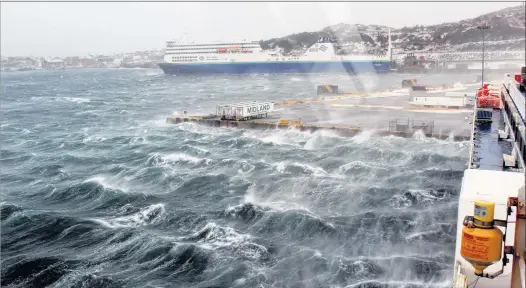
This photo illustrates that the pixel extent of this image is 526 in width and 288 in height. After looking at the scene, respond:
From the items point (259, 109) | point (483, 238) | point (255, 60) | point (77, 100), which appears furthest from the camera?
point (255, 60)

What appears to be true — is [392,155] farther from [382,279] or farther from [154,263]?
[154,263]

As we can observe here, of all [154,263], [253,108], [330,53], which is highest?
[330,53]

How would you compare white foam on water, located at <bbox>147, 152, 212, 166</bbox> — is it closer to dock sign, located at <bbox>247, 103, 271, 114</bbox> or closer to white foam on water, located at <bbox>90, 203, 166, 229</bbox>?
white foam on water, located at <bbox>90, 203, 166, 229</bbox>

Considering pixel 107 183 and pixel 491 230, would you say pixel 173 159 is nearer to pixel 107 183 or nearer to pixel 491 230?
pixel 107 183

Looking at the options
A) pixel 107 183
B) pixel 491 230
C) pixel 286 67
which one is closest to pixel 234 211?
pixel 107 183

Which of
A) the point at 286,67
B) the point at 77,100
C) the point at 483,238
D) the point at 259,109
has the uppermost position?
the point at 286,67

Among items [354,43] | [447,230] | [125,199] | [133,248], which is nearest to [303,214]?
[447,230]

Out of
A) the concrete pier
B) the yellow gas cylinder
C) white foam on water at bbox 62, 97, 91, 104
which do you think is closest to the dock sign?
the concrete pier

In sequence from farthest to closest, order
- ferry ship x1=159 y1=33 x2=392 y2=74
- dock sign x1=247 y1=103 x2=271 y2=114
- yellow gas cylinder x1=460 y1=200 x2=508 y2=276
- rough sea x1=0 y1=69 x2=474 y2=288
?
ferry ship x1=159 y1=33 x2=392 y2=74 < dock sign x1=247 y1=103 x2=271 y2=114 < rough sea x1=0 y1=69 x2=474 y2=288 < yellow gas cylinder x1=460 y1=200 x2=508 y2=276
